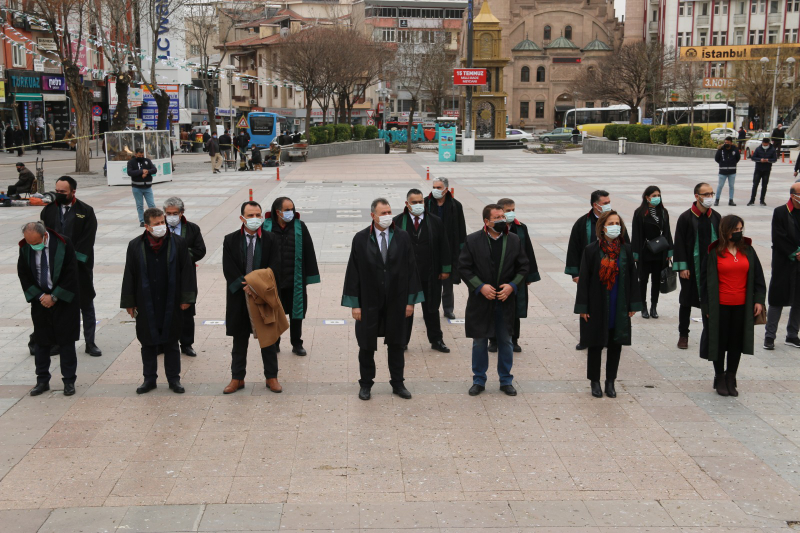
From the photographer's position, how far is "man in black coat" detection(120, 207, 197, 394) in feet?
24.5

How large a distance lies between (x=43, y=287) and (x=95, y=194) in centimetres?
1808

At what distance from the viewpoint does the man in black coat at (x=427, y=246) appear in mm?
8641

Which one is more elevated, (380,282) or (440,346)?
(380,282)

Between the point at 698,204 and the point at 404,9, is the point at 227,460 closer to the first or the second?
the point at 698,204

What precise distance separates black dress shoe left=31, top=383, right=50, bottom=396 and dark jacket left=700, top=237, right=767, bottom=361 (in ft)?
18.9

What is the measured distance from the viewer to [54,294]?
24.7 feet

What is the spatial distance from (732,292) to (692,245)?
66.3 inches

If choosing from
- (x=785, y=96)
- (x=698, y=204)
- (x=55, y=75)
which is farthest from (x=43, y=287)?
(x=785, y=96)

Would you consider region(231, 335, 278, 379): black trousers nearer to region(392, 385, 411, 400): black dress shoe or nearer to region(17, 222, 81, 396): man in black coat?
region(392, 385, 411, 400): black dress shoe

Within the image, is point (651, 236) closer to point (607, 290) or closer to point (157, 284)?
point (607, 290)

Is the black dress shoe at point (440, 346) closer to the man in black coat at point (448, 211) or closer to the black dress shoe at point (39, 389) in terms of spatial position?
the man in black coat at point (448, 211)

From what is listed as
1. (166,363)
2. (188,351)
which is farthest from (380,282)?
(188,351)

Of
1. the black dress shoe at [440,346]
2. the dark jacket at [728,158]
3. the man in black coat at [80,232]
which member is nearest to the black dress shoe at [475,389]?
the black dress shoe at [440,346]

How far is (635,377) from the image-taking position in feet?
26.8
